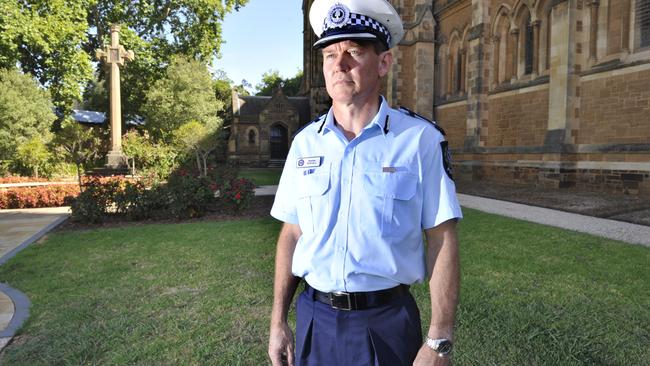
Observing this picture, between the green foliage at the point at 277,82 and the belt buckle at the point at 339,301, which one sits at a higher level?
the green foliage at the point at 277,82

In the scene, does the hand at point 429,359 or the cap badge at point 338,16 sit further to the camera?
the cap badge at point 338,16

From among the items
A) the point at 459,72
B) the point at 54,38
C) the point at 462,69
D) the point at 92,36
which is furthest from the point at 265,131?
the point at 462,69

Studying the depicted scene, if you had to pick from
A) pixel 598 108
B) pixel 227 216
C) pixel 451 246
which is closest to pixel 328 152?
pixel 451 246

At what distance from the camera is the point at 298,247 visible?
1738 mm

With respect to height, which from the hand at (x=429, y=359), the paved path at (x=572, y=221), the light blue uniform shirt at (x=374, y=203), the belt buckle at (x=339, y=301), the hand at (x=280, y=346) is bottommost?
the paved path at (x=572, y=221)

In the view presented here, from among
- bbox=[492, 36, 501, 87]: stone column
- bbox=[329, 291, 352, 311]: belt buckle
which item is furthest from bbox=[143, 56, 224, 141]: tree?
bbox=[329, 291, 352, 311]: belt buckle

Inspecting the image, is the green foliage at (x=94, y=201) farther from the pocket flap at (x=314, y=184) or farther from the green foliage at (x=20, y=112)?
the green foliage at (x=20, y=112)

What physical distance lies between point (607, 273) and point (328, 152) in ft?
15.5

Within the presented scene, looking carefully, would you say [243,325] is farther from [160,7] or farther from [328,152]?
[160,7]

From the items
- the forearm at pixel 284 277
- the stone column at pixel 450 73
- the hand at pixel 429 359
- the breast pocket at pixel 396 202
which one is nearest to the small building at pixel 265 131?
the stone column at pixel 450 73

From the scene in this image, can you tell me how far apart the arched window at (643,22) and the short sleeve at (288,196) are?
1330 cm

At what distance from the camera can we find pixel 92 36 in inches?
1126

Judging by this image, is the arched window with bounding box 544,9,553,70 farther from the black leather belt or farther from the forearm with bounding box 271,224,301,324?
the black leather belt

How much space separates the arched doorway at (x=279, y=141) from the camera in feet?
133
